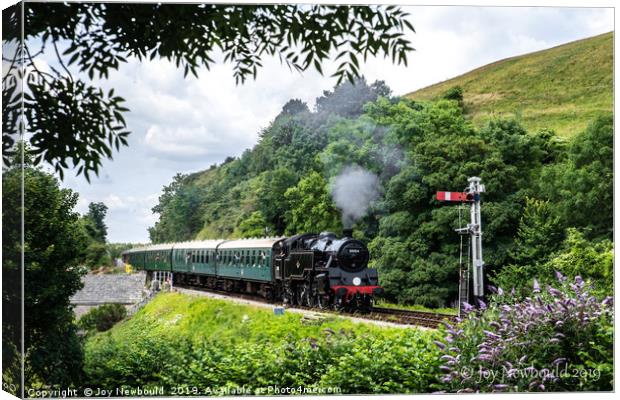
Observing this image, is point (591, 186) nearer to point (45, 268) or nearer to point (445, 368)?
point (445, 368)

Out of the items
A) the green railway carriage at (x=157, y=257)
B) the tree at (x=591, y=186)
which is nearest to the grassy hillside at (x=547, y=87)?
the tree at (x=591, y=186)

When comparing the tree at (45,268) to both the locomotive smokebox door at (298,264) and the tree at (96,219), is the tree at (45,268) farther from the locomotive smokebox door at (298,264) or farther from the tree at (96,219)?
the locomotive smokebox door at (298,264)

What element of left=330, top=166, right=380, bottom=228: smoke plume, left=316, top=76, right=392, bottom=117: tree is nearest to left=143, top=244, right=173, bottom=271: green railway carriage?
left=330, top=166, right=380, bottom=228: smoke plume

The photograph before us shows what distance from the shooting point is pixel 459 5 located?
42.0 ft

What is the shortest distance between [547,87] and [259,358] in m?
5.84

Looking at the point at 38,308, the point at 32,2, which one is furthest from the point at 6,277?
the point at 32,2

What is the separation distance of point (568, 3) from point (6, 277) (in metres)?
8.63

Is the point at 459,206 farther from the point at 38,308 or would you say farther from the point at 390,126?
the point at 38,308

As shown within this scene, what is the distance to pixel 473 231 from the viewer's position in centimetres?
1328

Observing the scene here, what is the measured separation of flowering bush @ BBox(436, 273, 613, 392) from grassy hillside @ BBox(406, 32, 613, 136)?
2.73 m

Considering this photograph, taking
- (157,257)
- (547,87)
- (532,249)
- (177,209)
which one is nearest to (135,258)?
(157,257)

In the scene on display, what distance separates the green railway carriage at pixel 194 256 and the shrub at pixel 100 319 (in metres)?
1.48

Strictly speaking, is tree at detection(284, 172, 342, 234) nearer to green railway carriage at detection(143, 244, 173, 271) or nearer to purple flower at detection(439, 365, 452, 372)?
green railway carriage at detection(143, 244, 173, 271)

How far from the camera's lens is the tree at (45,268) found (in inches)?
469
